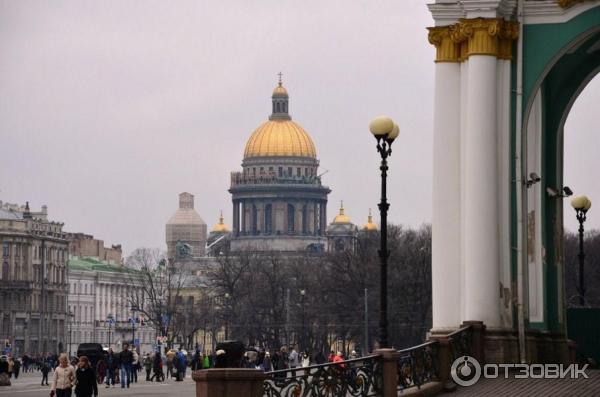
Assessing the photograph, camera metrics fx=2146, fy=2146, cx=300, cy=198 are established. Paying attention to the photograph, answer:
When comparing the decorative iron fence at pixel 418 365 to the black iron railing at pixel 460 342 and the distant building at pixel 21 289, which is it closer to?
the black iron railing at pixel 460 342

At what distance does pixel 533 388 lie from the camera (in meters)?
29.2

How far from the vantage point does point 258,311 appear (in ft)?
466

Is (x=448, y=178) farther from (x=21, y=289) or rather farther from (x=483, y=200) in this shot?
(x=21, y=289)

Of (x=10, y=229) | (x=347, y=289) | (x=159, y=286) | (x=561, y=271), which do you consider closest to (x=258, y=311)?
(x=347, y=289)

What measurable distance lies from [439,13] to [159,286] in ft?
502

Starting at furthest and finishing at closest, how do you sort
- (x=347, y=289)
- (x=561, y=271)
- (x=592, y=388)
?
(x=347, y=289) → (x=561, y=271) → (x=592, y=388)

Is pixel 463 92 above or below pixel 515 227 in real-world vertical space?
above

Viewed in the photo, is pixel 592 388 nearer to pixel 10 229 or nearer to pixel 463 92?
pixel 463 92

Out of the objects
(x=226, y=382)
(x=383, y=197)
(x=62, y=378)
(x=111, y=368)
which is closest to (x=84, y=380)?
(x=62, y=378)

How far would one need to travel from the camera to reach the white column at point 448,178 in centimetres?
3256

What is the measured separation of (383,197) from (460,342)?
238cm

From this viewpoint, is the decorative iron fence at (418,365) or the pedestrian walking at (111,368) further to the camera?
the pedestrian walking at (111,368)

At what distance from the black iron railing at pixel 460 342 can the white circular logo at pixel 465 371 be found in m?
0.09

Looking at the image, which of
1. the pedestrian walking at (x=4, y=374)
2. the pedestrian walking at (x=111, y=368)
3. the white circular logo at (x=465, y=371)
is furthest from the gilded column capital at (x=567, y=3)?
the pedestrian walking at (x=4, y=374)
